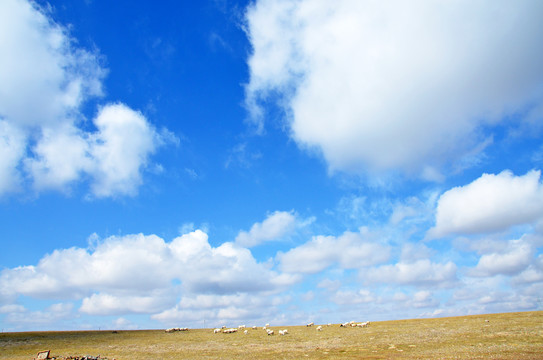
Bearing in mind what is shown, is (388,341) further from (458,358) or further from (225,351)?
(225,351)

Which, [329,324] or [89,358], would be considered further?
[329,324]

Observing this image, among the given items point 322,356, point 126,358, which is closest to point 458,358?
point 322,356

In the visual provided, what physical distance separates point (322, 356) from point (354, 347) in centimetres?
806

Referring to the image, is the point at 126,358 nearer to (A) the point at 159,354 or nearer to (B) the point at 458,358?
(A) the point at 159,354

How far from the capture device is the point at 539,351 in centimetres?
3177

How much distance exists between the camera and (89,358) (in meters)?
36.3

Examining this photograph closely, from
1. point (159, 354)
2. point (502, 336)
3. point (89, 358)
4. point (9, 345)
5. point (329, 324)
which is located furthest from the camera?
point (329, 324)

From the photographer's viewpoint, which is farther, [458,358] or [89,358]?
[89,358]

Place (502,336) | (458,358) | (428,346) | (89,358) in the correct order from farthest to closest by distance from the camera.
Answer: (502,336) < (428,346) < (89,358) < (458,358)

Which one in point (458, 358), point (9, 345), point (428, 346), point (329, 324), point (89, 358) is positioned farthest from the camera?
point (329, 324)

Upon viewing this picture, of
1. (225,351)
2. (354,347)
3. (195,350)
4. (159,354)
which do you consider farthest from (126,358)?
(354,347)

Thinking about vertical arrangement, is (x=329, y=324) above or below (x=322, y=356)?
above

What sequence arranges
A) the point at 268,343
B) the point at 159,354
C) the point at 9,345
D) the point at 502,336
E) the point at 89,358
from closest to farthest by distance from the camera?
1. the point at 89,358
2. the point at 502,336
3. the point at 159,354
4. the point at 268,343
5. the point at 9,345

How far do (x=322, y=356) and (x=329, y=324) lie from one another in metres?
49.2
